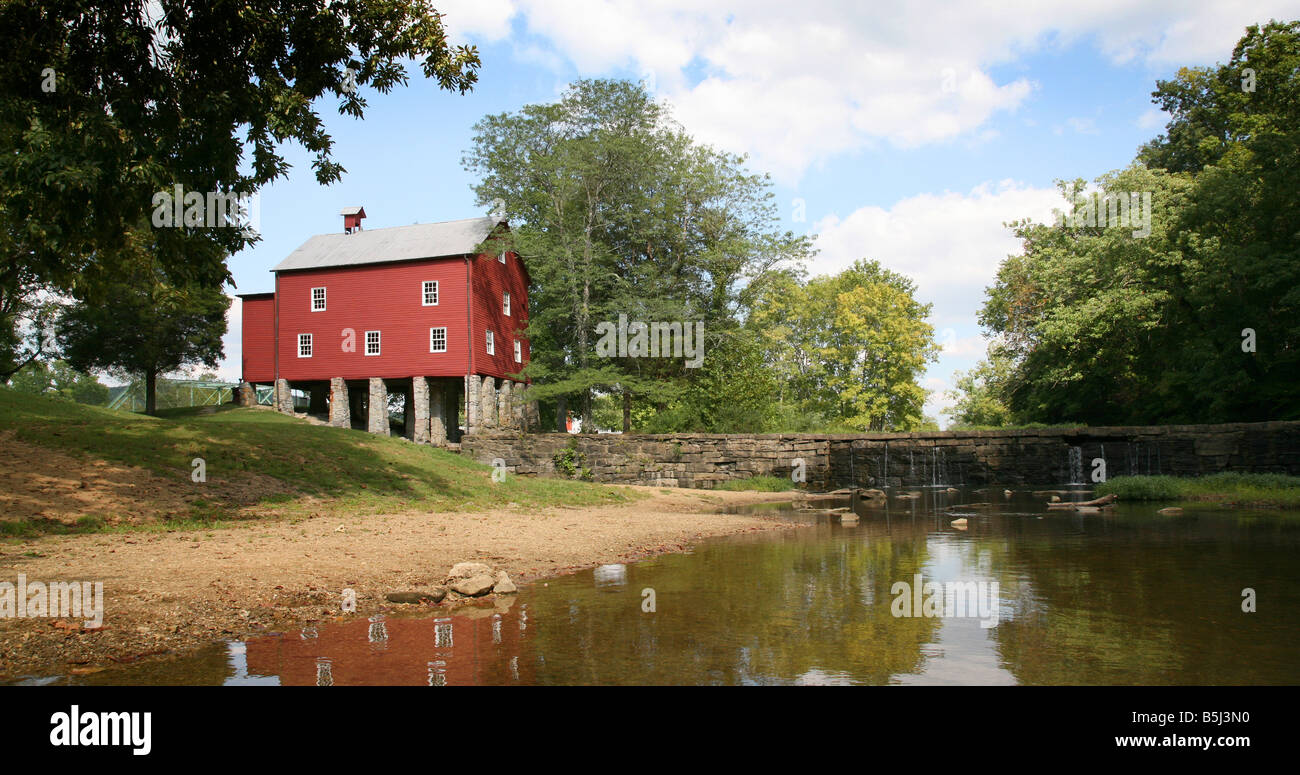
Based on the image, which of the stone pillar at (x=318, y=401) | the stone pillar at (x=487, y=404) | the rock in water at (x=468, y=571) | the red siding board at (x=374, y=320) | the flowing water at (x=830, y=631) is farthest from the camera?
the stone pillar at (x=318, y=401)

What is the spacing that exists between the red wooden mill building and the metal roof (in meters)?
0.08

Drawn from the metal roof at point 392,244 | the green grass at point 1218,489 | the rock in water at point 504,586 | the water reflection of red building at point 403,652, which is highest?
the metal roof at point 392,244

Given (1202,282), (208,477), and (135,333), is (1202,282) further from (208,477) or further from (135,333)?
(135,333)

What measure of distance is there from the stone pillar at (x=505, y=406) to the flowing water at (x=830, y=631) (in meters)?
33.7

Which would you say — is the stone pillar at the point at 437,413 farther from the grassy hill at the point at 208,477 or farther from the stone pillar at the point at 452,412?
the grassy hill at the point at 208,477

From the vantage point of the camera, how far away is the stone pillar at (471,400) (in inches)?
1640

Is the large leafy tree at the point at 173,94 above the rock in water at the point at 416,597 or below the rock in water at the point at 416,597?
above

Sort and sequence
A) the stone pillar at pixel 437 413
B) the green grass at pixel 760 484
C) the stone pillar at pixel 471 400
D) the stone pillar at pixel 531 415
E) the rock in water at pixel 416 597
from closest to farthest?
the rock in water at pixel 416 597
the green grass at pixel 760 484
the stone pillar at pixel 471 400
the stone pillar at pixel 437 413
the stone pillar at pixel 531 415

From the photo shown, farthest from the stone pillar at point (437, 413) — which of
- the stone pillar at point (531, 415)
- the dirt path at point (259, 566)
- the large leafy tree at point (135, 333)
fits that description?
the dirt path at point (259, 566)

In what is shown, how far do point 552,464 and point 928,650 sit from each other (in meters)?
29.4

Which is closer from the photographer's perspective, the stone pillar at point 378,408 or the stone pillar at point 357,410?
the stone pillar at point 378,408

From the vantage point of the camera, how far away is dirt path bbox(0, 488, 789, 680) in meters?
6.98

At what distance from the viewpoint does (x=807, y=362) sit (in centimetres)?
6362
